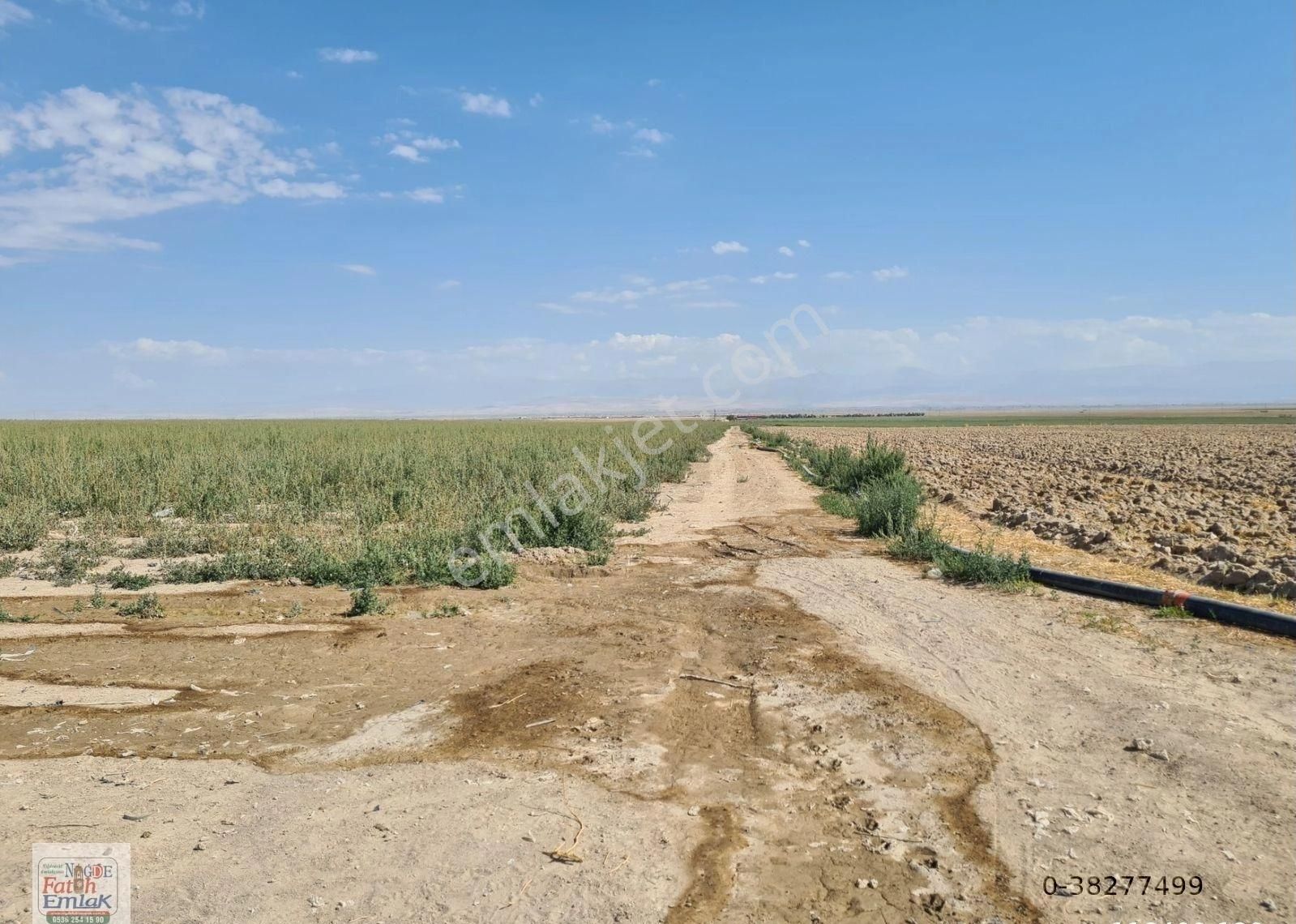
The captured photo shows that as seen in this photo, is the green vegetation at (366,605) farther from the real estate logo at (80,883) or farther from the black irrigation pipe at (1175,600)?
the black irrigation pipe at (1175,600)

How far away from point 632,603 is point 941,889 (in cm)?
460

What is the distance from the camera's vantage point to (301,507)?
38.2 feet

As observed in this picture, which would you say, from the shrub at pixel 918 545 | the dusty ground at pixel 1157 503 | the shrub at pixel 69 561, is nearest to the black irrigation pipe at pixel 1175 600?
the dusty ground at pixel 1157 503

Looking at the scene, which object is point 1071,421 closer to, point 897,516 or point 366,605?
point 897,516

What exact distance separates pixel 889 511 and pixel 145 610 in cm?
851

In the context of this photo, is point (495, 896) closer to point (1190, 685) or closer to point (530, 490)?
point (1190, 685)

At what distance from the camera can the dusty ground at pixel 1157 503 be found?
25.0 ft

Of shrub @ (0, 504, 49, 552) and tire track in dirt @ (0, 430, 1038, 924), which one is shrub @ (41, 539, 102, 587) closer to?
shrub @ (0, 504, 49, 552)

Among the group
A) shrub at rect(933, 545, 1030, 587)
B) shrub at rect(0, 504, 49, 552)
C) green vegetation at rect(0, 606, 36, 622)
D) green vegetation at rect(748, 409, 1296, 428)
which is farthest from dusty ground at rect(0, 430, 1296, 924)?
green vegetation at rect(748, 409, 1296, 428)

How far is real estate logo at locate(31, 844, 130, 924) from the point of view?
103 inches

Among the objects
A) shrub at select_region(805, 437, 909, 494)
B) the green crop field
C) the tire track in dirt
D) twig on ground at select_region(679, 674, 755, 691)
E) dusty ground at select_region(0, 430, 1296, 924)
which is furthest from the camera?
shrub at select_region(805, 437, 909, 494)

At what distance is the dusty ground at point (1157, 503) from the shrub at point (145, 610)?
9.27m

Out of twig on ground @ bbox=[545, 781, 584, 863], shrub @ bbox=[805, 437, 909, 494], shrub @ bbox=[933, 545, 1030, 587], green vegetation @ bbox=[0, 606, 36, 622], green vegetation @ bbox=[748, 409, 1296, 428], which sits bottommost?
green vegetation @ bbox=[0, 606, 36, 622]

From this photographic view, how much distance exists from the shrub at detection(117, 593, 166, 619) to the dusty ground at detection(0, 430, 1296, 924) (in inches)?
7.0
